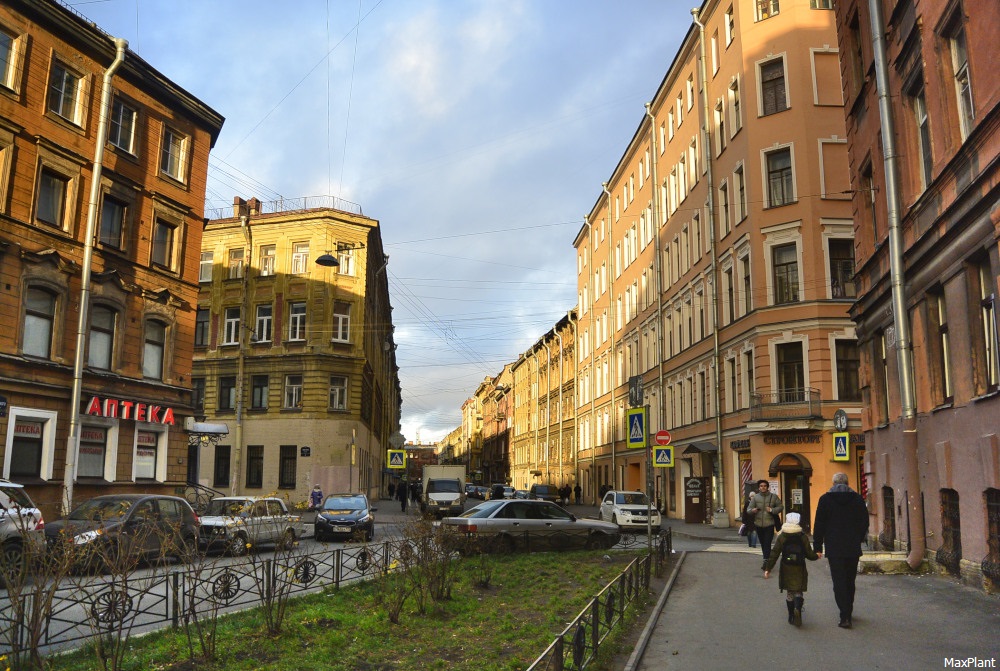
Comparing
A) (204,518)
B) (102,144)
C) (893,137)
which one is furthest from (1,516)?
(893,137)

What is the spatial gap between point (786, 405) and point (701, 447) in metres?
5.90

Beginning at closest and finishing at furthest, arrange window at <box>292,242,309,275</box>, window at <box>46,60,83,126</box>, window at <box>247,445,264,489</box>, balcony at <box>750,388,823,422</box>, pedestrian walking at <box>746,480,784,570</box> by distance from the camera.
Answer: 1. pedestrian walking at <box>746,480,784,570</box>
2. window at <box>46,60,83,126</box>
3. balcony at <box>750,388,823,422</box>
4. window at <box>247,445,264,489</box>
5. window at <box>292,242,309,275</box>

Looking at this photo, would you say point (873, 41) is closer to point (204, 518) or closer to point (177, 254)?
point (204, 518)

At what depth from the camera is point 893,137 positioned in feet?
52.5

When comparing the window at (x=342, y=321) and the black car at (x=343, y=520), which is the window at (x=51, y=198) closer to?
the black car at (x=343, y=520)

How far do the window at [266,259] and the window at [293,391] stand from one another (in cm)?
633

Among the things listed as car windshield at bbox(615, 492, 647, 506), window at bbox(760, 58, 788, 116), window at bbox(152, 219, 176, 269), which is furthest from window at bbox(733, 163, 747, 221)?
window at bbox(152, 219, 176, 269)

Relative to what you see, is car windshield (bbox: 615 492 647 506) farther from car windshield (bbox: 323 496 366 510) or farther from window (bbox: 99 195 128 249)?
window (bbox: 99 195 128 249)

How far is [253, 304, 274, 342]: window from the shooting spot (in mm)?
44469

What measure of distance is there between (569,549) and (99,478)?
48.9ft

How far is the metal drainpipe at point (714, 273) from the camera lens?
34.1 meters

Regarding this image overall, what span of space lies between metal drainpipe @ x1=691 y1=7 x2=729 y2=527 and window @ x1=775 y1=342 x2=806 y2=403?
428 centimetres

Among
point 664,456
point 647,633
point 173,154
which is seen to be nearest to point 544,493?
point 173,154

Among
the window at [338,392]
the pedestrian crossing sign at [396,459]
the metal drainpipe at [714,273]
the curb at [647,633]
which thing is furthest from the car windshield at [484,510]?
the window at [338,392]
